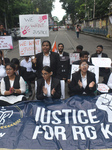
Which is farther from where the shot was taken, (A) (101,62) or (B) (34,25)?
(A) (101,62)

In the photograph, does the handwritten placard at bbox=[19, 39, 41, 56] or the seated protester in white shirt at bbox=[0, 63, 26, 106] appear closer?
the seated protester in white shirt at bbox=[0, 63, 26, 106]

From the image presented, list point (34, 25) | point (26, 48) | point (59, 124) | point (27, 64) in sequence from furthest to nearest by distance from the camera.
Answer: point (26, 48) < point (27, 64) < point (34, 25) < point (59, 124)

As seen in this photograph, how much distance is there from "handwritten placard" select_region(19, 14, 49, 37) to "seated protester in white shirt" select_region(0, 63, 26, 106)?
→ 1.34m

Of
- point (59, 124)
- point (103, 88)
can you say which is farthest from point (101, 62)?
point (59, 124)

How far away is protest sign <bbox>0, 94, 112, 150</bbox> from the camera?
93.9 inches

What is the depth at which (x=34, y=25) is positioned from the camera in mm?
4332

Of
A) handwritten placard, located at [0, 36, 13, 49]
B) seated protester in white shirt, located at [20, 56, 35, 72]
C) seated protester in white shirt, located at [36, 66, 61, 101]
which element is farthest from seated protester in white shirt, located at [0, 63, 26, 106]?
handwritten placard, located at [0, 36, 13, 49]

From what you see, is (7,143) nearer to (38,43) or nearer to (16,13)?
(38,43)

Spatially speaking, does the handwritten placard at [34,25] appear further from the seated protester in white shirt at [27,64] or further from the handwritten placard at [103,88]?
the handwritten placard at [103,88]

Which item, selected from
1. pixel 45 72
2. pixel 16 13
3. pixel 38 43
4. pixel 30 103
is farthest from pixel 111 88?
pixel 16 13

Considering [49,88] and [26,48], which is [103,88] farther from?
[26,48]

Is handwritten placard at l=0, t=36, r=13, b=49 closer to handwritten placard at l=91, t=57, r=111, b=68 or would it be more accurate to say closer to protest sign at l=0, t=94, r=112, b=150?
protest sign at l=0, t=94, r=112, b=150

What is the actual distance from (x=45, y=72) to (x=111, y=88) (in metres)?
1.85

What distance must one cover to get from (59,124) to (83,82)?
1.29 metres
